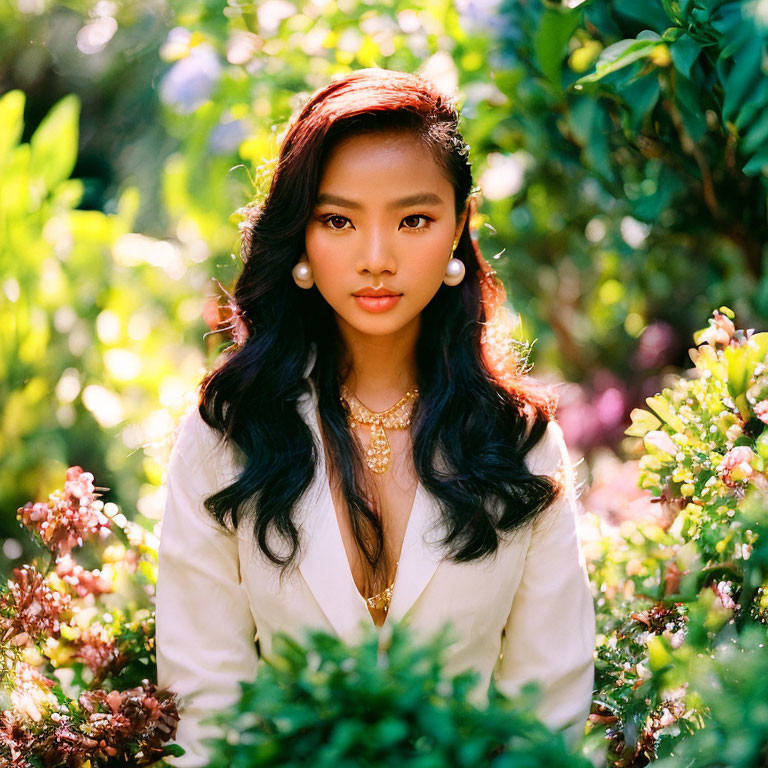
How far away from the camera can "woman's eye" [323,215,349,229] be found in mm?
1630

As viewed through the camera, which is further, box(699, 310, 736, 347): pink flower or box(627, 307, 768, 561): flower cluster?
box(699, 310, 736, 347): pink flower

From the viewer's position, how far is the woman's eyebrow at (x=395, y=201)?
159cm

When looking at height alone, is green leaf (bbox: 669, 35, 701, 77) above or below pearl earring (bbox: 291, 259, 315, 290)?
above

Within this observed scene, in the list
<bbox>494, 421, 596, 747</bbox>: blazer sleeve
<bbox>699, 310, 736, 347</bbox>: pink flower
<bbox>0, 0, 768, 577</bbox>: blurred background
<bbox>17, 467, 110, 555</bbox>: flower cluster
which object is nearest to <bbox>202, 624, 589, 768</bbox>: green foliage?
<bbox>494, 421, 596, 747</bbox>: blazer sleeve

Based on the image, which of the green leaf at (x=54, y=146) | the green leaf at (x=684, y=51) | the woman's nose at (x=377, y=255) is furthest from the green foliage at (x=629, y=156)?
the green leaf at (x=54, y=146)

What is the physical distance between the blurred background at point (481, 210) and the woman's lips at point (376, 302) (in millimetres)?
422

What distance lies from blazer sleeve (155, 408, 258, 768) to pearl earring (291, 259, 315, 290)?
33 centimetres

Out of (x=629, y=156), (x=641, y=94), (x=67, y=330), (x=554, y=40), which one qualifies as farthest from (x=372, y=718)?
(x=67, y=330)

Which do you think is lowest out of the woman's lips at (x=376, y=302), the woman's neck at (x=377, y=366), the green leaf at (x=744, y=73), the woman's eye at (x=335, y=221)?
the woman's neck at (x=377, y=366)

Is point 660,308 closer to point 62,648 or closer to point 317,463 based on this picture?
point 317,463

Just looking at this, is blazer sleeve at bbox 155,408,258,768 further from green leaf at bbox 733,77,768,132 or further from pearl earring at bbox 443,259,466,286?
green leaf at bbox 733,77,768,132

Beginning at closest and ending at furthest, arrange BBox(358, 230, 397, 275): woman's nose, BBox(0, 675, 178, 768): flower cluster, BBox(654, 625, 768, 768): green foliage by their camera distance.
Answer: BBox(654, 625, 768, 768): green foliage
BBox(0, 675, 178, 768): flower cluster
BBox(358, 230, 397, 275): woman's nose

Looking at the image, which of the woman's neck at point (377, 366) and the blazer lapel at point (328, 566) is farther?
the woman's neck at point (377, 366)

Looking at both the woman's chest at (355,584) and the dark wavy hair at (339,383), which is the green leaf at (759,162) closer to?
the dark wavy hair at (339,383)
